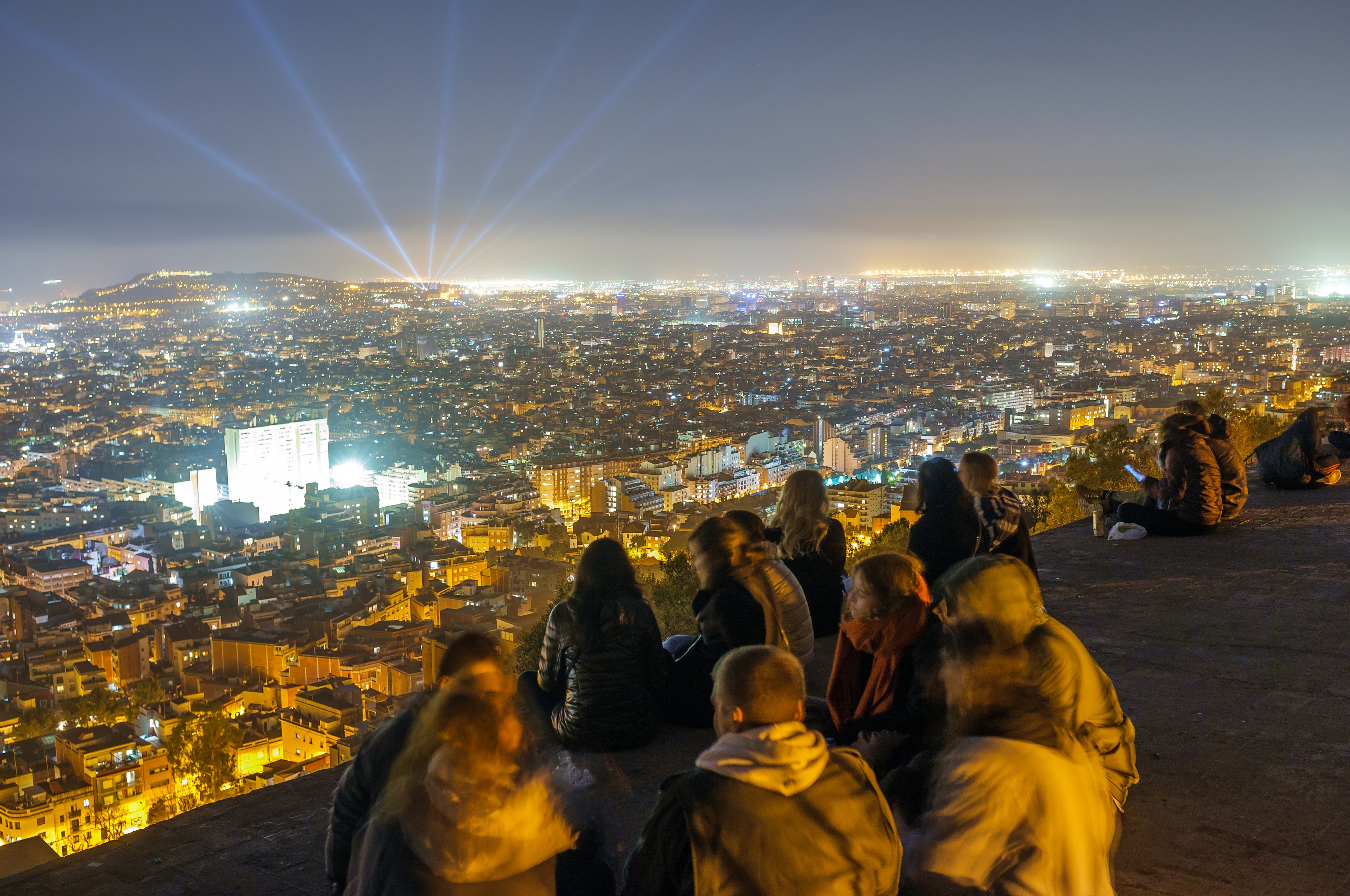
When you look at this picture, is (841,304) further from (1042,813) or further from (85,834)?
(1042,813)

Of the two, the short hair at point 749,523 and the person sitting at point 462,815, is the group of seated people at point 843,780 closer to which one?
the person sitting at point 462,815

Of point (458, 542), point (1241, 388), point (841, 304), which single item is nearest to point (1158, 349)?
point (1241, 388)

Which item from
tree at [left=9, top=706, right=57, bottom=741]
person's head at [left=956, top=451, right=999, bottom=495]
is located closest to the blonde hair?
person's head at [left=956, top=451, right=999, bottom=495]

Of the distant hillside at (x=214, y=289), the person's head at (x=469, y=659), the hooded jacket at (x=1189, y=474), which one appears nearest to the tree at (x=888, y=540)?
the hooded jacket at (x=1189, y=474)

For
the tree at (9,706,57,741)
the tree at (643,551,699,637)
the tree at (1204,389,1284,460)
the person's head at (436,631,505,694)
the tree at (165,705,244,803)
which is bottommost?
the tree at (9,706,57,741)

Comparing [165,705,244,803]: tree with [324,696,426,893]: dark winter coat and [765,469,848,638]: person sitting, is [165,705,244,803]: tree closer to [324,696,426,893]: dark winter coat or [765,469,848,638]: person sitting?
[765,469,848,638]: person sitting

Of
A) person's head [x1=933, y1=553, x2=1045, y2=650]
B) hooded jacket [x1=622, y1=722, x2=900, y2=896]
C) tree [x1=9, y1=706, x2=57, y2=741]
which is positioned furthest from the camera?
tree [x1=9, y1=706, x2=57, y2=741]
